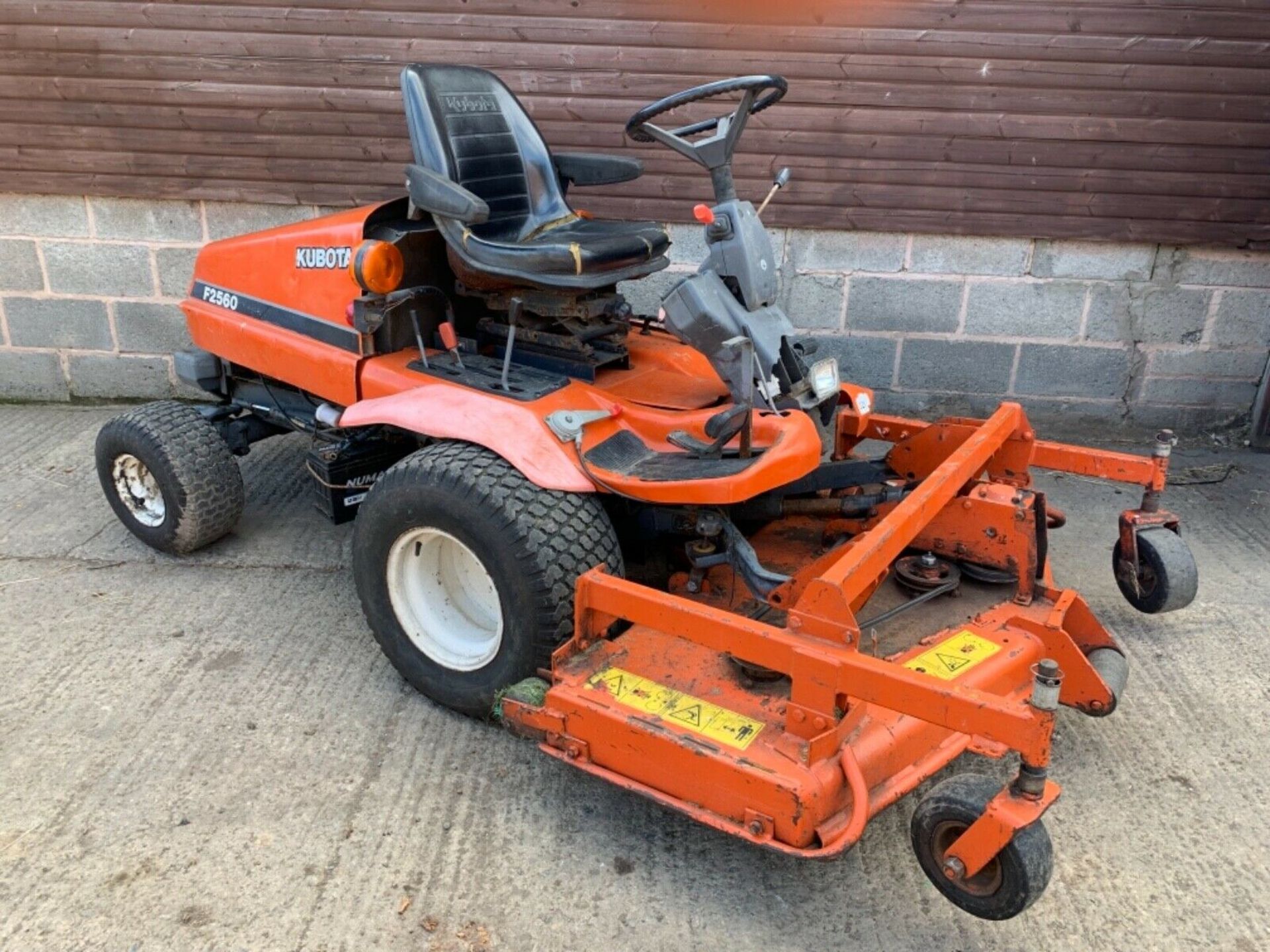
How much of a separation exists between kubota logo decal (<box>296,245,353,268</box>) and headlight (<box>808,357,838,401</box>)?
1.45m

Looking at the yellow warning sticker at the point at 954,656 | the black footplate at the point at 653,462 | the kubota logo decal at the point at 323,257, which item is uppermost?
the kubota logo decal at the point at 323,257

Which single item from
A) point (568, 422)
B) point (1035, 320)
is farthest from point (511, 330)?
point (1035, 320)

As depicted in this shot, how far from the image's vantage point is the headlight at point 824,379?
A: 2.96 metres

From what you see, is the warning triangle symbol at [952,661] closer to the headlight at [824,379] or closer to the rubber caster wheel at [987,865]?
the rubber caster wheel at [987,865]

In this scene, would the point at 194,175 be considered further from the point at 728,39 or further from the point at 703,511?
the point at 703,511

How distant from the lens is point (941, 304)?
4.82 meters

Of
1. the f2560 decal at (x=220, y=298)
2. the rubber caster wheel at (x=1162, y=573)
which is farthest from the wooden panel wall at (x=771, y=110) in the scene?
the rubber caster wheel at (x=1162, y=573)

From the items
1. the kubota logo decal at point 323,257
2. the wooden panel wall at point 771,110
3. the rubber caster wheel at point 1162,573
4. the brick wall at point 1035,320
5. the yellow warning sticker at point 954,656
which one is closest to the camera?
the yellow warning sticker at point 954,656

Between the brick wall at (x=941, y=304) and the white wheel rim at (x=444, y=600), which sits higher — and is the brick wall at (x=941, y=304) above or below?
above

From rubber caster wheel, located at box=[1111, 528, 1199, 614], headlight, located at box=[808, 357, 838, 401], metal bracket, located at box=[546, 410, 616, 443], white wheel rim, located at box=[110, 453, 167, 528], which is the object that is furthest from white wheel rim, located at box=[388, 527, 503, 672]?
rubber caster wheel, located at box=[1111, 528, 1199, 614]

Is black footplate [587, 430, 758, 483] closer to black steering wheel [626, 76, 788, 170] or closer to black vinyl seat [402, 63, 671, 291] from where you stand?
black vinyl seat [402, 63, 671, 291]

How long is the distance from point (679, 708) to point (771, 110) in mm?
3071

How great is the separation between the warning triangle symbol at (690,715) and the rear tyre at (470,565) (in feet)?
1.29

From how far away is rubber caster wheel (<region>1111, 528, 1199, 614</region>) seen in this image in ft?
10.1
